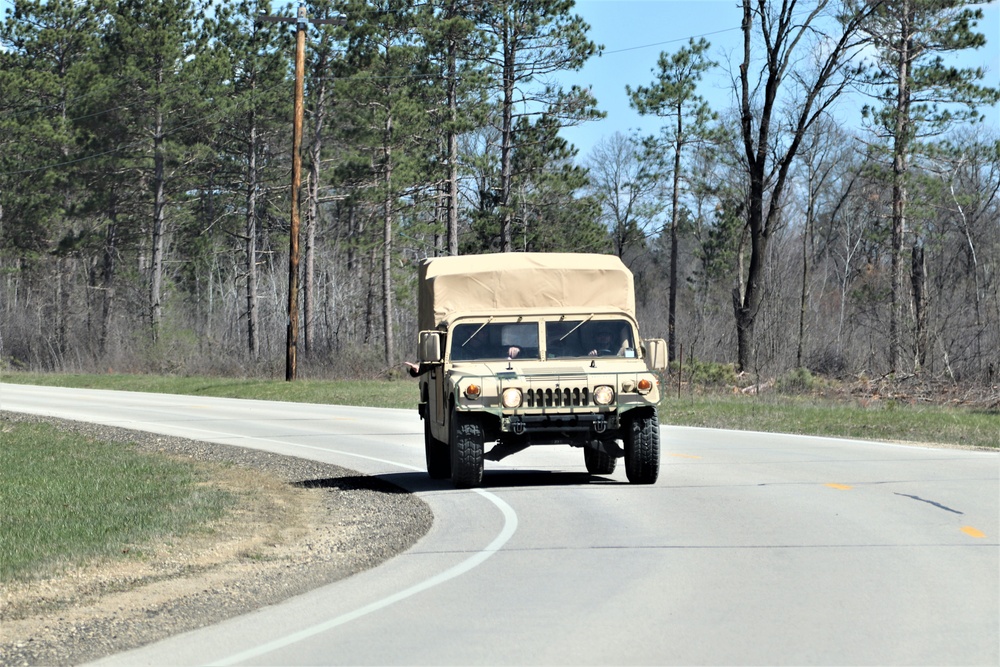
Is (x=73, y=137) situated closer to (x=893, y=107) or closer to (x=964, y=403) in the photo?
(x=893, y=107)

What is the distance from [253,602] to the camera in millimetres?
8297

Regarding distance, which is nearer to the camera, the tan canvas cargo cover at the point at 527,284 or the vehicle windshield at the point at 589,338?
the vehicle windshield at the point at 589,338

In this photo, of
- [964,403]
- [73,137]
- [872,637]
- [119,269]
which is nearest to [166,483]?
[872,637]

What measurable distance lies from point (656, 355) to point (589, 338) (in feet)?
3.39

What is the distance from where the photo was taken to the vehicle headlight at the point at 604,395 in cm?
1338

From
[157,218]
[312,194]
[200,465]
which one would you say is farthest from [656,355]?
[157,218]

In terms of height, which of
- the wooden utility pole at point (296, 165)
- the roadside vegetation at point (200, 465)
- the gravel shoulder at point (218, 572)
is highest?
the wooden utility pole at point (296, 165)

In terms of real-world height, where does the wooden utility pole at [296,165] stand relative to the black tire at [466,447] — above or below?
above

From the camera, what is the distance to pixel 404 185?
4741 centimetres

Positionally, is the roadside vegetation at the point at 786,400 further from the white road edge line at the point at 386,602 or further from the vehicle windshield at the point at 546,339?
the white road edge line at the point at 386,602

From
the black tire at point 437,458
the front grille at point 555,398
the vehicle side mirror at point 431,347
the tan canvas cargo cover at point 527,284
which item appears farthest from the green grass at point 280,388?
the front grille at point 555,398

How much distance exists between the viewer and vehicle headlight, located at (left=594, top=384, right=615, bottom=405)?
13.4 meters

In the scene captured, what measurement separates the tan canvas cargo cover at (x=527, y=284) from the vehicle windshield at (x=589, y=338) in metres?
0.85

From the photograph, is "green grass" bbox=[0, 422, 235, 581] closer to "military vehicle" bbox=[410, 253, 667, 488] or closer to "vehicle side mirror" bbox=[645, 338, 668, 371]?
"military vehicle" bbox=[410, 253, 667, 488]
